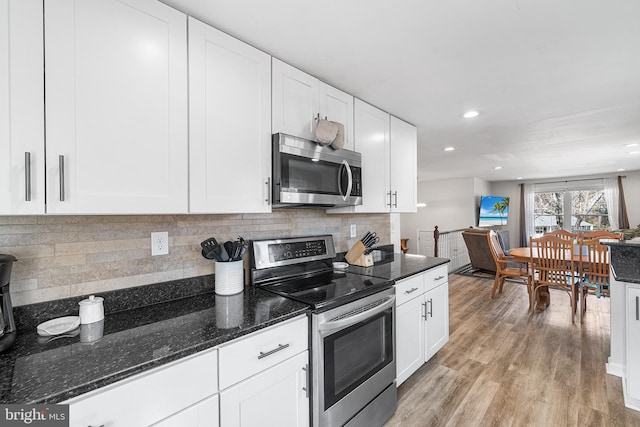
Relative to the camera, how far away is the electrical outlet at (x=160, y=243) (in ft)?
4.94

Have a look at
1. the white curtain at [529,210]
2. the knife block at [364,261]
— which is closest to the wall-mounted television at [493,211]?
the white curtain at [529,210]

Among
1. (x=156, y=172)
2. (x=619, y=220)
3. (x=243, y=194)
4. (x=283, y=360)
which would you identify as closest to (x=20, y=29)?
(x=156, y=172)

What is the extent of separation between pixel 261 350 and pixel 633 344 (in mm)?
2502

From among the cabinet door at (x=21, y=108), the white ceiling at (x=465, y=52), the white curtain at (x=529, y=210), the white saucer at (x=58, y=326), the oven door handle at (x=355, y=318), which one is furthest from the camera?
the white curtain at (x=529, y=210)

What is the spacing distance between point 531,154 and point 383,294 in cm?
422

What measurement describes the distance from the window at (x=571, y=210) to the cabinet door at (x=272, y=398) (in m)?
9.01

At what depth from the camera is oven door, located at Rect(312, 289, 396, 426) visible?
1.43 m

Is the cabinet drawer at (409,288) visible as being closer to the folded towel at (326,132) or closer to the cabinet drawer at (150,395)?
the folded towel at (326,132)

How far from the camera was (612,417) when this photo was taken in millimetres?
1904

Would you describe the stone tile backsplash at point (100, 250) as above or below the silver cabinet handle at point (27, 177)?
below

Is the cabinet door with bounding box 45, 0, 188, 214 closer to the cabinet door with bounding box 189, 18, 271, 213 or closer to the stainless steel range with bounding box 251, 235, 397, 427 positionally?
the cabinet door with bounding box 189, 18, 271, 213

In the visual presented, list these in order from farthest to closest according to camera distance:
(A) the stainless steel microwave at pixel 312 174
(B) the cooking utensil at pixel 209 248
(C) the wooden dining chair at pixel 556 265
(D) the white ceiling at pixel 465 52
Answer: (C) the wooden dining chair at pixel 556 265 → (A) the stainless steel microwave at pixel 312 174 → (B) the cooking utensil at pixel 209 248 → (D) the white ceiling at pixel 465 52

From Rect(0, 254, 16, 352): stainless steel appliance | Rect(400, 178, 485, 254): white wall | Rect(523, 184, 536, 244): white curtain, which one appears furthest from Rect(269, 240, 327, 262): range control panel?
Rect(523, 184, 536, 244): white curtain

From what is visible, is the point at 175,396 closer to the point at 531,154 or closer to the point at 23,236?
the point at 23,236
